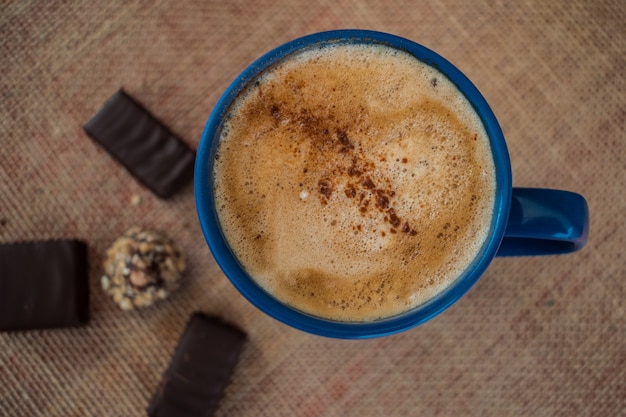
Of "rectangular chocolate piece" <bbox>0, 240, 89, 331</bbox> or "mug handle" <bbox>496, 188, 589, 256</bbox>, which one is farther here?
"rectangular chocolate piece" <bbox>0, 240, 89, 331</bbox>

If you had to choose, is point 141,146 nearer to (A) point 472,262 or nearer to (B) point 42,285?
(B) point 42,285

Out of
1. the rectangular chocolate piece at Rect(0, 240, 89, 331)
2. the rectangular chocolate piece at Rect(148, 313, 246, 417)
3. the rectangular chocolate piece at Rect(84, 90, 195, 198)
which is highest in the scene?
the rectangular chocolate piece at Rect(84, 90, 195, 198)

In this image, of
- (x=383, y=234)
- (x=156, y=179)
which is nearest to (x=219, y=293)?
(x=156, y=179)

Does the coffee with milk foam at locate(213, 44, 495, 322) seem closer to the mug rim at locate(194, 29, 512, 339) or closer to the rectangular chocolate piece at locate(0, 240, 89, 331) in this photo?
the mug rim at locate(194, 29, 512, 339)

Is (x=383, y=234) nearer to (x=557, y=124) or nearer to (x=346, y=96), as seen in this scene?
(x=346, y=96)

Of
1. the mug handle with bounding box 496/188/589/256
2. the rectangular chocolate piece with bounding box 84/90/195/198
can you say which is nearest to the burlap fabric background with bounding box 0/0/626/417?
the rectangular chocolate piece with bounding box 84/90/195/198

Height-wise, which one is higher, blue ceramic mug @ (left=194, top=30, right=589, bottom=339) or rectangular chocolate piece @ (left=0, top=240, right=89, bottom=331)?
blue ceramic mug @ (left=194, top=30, right=589, bottom=339)

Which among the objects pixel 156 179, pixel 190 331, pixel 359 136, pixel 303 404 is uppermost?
pixel 359 136
